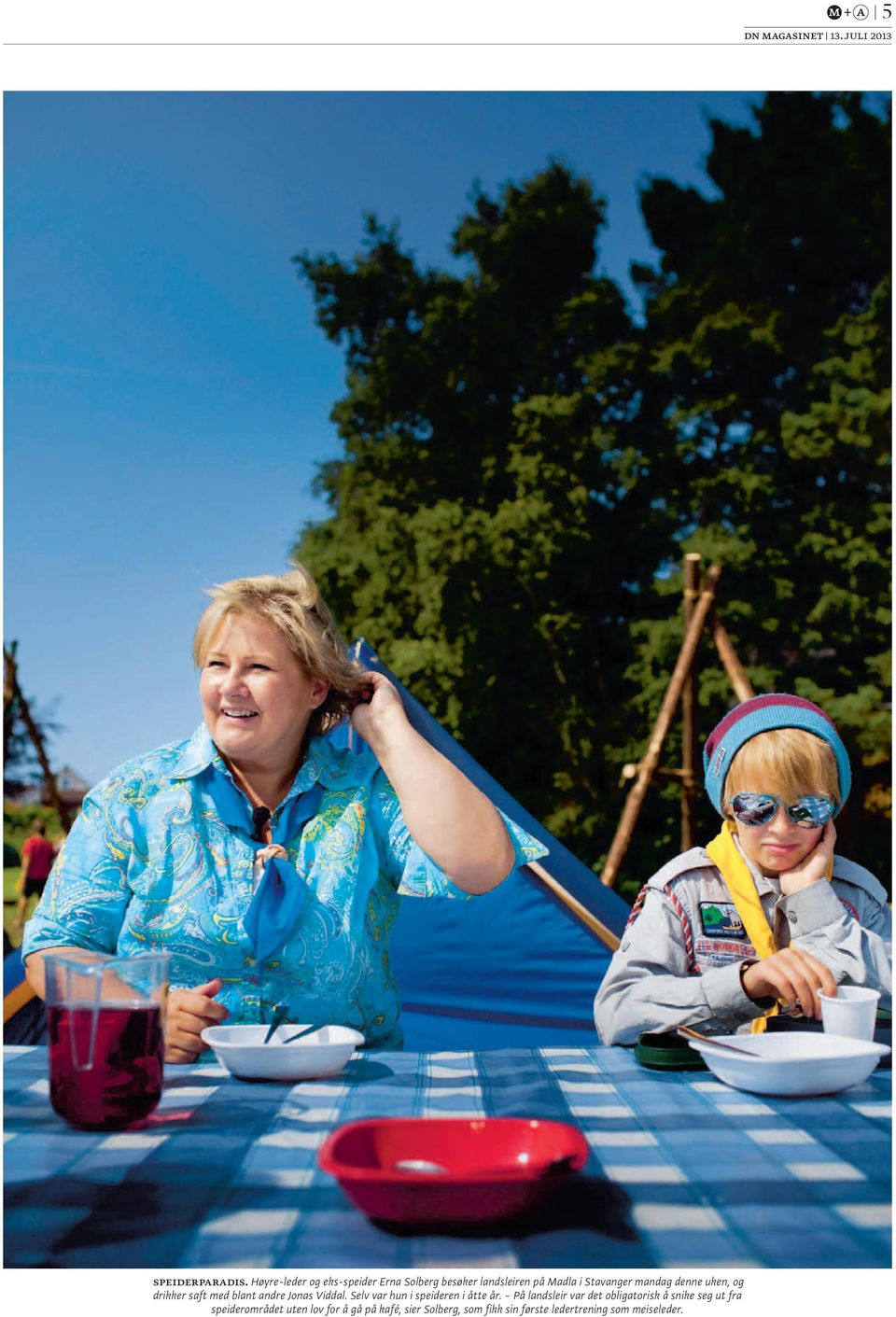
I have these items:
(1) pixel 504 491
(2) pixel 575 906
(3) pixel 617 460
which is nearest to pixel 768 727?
(2) pixel 575 906

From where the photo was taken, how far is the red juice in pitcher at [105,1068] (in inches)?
34.3

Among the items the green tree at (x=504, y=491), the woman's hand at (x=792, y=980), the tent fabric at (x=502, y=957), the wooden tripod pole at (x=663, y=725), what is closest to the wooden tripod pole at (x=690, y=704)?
the wooden tripod pole at (x=663, y=725)

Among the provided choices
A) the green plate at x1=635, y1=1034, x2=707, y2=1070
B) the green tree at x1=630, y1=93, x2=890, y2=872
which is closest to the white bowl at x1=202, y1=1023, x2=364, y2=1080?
the green plate at x1=635, y1=1034, x2=707, y2=1070

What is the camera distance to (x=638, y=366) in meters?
9.91

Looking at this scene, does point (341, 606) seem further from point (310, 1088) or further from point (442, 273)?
point (310, 1088)

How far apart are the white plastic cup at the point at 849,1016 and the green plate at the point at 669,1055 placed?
13 cm

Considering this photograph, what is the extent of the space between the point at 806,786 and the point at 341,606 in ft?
30.3

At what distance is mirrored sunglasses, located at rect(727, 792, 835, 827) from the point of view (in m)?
1.40

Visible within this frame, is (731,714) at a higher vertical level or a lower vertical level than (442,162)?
lower

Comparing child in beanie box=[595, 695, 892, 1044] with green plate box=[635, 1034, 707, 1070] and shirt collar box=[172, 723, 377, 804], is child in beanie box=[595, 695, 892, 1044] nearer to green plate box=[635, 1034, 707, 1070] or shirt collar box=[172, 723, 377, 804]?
green plate box=[635, 1034, 707, 1070]

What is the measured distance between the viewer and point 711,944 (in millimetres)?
1452

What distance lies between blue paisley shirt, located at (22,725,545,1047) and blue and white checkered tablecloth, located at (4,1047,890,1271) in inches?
15.4
